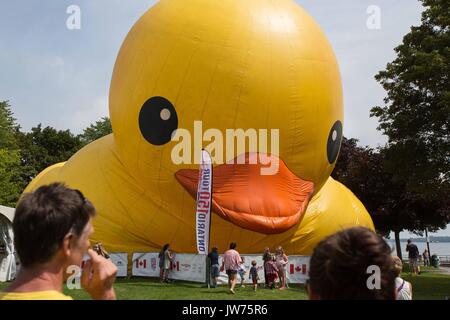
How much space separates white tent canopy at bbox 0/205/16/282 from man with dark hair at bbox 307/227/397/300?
43.9ft

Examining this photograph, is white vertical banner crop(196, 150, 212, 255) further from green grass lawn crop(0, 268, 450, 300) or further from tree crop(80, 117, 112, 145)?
tree crop(80, 117, 112, 145)

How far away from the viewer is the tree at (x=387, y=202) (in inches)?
1058

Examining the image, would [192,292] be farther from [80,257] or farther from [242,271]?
[80,257]

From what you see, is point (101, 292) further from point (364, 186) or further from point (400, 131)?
point (364, 186)

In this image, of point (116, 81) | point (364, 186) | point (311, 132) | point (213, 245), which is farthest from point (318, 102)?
point (364, 186)

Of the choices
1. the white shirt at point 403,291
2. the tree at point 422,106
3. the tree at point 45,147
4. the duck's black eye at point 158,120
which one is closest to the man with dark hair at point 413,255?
the tree at point 422,106

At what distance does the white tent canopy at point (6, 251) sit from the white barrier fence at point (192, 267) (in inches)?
142

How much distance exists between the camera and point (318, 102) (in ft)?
39.5

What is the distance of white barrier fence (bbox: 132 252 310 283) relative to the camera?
1217 cm

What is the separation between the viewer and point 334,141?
42.6 ft

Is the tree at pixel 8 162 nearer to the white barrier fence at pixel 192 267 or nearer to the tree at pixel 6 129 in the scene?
the tree at pixel 6 129

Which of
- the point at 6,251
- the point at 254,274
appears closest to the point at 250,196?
the point at 254,274
